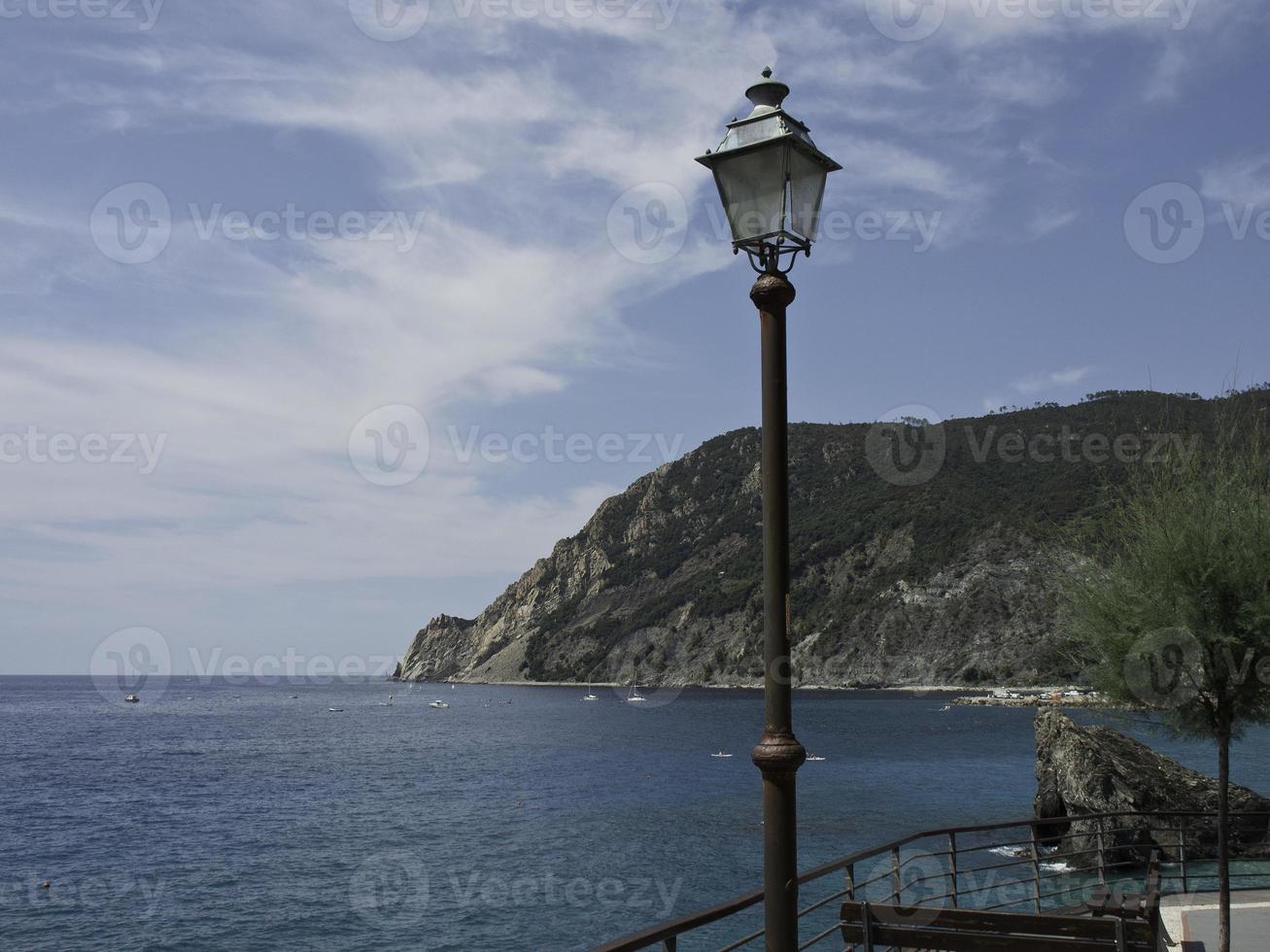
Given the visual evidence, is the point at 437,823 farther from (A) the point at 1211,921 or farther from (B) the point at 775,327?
(B) the point at 775,327

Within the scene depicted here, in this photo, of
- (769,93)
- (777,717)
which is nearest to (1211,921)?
(777,717)

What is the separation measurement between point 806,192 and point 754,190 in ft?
0.82

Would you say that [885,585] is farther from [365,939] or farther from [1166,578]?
[1166,578]

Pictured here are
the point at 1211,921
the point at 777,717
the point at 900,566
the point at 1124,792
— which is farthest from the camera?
the point at 900,566

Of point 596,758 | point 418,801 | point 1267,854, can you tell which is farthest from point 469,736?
point 1267,854

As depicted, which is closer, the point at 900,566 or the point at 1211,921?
the point at 1211,921

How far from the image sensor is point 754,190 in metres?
4.70

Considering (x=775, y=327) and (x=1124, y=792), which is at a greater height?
(x=775, y=327)

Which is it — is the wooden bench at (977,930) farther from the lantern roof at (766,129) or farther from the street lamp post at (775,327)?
the lantern roof at (766,129)

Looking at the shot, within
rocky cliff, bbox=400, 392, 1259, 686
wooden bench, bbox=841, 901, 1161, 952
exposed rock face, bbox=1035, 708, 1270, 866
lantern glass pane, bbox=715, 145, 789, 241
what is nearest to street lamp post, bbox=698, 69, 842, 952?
lantern glass pane, bbox=715, 145, 789, 241

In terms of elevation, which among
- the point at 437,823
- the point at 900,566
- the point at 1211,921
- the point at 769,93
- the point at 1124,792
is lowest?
the point at 437,823

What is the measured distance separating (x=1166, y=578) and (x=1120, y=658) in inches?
48.3

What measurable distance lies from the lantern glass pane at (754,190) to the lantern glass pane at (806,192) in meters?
0.07

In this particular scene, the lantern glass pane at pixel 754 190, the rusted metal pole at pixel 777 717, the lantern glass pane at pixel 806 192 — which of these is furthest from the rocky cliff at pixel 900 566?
the rusted metal pole at pixel 777 717
